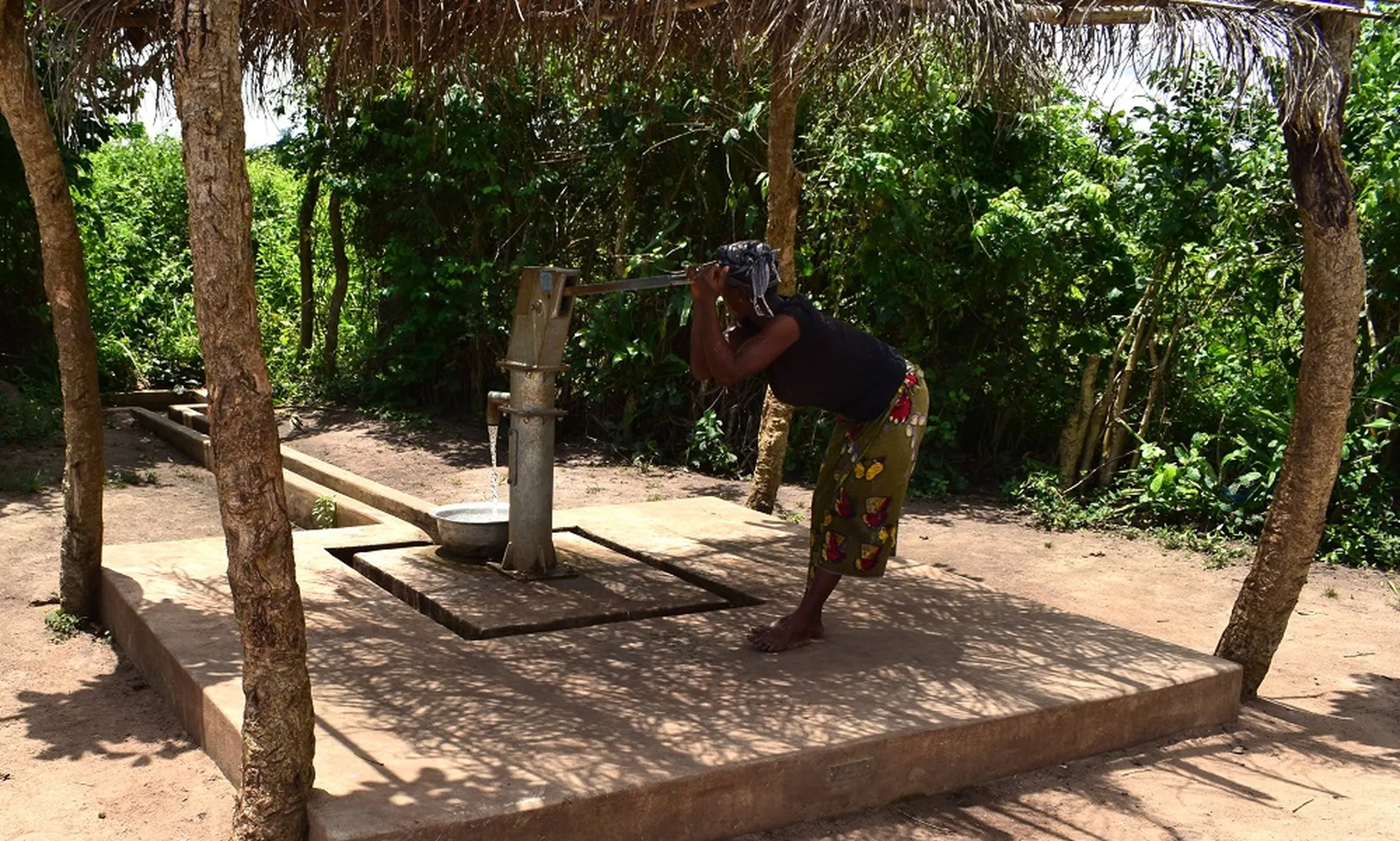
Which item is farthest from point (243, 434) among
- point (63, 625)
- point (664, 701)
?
point (63, 625)

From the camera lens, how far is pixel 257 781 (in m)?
2.82

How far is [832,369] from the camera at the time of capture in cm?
391

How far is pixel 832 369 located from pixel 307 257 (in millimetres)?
7742

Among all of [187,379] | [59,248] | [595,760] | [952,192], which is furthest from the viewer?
[187,379]

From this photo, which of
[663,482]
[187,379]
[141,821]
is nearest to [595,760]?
[141,821]

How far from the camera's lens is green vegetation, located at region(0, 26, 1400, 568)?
6.95 meters

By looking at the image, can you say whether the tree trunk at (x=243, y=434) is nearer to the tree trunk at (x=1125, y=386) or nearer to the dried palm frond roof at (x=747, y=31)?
the dried palm frond roof at (x=747, y=31)

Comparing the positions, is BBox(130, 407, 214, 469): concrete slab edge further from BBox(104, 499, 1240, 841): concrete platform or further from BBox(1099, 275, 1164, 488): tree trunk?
BBox(1099, 275, 1164, 488): tree trunk

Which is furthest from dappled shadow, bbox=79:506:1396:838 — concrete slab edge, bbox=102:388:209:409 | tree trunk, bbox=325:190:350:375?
tree trunk, bbox=325:190:350:375

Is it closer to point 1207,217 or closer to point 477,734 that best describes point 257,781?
point 477,734

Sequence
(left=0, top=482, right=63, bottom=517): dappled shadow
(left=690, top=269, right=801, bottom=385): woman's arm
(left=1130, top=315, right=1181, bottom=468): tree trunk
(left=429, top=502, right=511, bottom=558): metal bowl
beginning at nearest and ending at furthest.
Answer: (left=690, top=269, right=801, bottom=385): woman's arm, (left=429, top=502, right=511, bottom=558): metal bowl, (left=0, top=482, right=63, bottom=517): dappled shadow, (left=1130, top=315, right=1181, bottom=468): tree trunk

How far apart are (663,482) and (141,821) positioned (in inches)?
200

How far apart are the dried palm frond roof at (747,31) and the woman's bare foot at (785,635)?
5.52 feet

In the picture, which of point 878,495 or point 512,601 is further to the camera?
point 512,601
